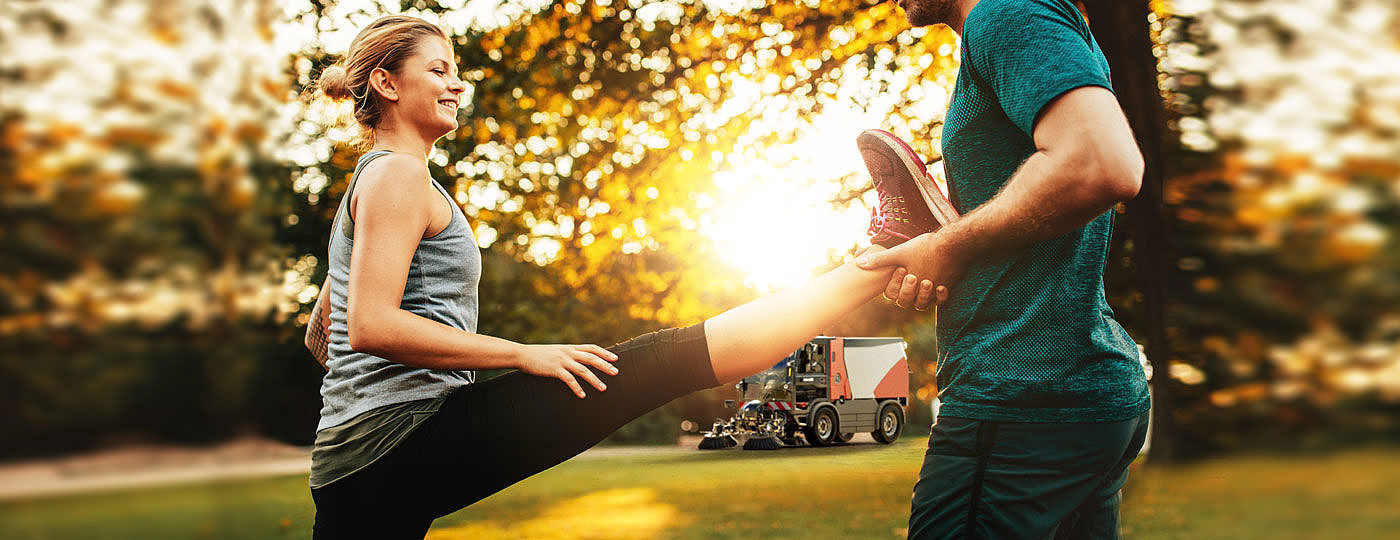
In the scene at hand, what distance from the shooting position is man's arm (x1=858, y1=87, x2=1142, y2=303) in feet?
4.85

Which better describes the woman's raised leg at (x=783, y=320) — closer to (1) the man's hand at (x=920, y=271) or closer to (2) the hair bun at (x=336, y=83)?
(1) the man's hand at (x=920, y=271)

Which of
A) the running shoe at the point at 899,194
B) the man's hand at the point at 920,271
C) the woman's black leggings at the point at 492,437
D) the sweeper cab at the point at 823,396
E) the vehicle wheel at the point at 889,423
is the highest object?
the running shoe at the point at 899,194

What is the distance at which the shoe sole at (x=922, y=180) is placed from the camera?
6.22 feet

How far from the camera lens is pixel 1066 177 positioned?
150 centimetres

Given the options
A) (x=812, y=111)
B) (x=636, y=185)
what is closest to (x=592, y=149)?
(x=636, y=185)

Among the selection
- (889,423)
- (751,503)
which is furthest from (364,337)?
(889,423)

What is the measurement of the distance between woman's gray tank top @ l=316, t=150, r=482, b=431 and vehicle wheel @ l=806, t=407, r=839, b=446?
38.9 feet

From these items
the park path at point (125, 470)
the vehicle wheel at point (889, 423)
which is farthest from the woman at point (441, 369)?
the vehicle wheel at point (889, 423)

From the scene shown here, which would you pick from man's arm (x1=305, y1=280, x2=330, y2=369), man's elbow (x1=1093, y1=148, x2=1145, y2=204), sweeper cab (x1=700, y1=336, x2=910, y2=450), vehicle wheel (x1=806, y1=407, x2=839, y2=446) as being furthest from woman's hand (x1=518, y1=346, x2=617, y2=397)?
vehicle wheel (x1=806, y1=407, x2=839, y2=446)

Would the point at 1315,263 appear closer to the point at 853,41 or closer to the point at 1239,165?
the point at 1239,165

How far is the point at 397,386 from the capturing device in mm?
1925

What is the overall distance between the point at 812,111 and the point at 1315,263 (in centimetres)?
584

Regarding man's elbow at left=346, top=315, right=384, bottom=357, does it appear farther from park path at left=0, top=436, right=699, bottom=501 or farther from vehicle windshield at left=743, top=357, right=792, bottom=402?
vehicle windshield at left=743, top=357, right=792, bottom=402

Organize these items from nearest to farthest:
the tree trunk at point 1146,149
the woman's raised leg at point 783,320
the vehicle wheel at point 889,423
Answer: the woman's raised leg at point 783,320 → the tree trunk at point 1146,149 → the vehicle wheel at point 889,423
